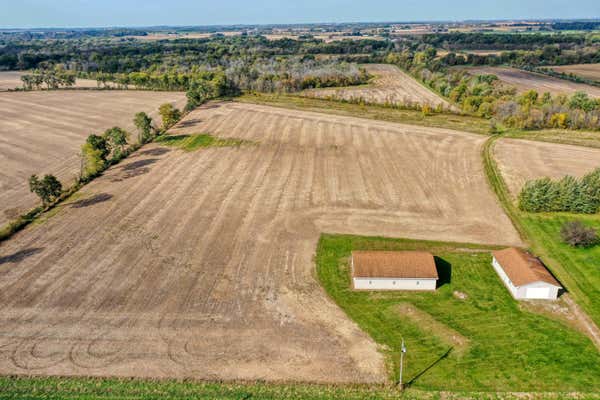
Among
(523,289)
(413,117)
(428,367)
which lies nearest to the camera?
(428,367)

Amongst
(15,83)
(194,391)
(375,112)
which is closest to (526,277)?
(194,391)

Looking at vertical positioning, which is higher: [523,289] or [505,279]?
[523,289]

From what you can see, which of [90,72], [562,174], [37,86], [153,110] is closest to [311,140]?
[562,174]

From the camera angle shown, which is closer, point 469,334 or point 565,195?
point 469,334

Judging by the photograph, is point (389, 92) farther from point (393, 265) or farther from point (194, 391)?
point (194, 391)

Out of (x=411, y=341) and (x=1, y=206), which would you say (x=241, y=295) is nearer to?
(x=411, y=341)

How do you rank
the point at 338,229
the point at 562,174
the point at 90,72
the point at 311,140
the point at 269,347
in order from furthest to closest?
the point at 90,72 < the point at 311,140 < the point at 562,174 < the point at 338,229 < the point at 269,347

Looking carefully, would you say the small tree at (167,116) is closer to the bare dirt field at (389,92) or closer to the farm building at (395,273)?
the bare dirt field at (389,92)
